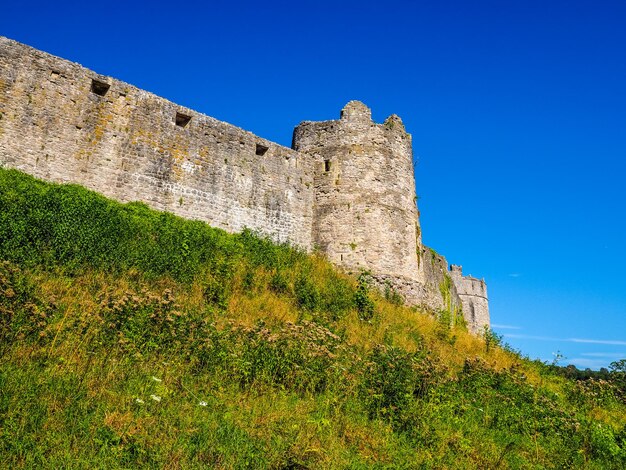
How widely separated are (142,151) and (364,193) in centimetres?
807

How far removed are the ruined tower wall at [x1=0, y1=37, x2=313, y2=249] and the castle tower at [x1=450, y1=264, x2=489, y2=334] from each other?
1100 inches

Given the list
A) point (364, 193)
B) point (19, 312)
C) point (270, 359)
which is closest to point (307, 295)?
point (270, 359)

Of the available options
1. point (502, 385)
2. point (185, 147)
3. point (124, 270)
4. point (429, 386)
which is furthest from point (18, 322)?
point (185, 147)

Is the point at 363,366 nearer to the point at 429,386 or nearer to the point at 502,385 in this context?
the point at 429,386

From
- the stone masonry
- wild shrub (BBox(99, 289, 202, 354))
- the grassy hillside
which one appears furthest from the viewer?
the stone masonry

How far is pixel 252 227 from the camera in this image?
17.0 m

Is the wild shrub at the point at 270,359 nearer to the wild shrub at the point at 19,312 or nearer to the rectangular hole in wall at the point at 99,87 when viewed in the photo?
the wild shrub at the point at 19,312

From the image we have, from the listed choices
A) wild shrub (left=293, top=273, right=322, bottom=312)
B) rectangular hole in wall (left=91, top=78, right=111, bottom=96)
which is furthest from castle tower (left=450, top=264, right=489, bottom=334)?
rectangular hole in wall (left=91, top=78, right=111, bottom=96)

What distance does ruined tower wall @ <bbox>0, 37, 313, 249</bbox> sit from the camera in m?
12.8

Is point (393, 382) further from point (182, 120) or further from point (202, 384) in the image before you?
point (182, 120)

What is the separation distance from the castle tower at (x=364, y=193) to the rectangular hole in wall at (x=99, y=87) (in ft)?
26.0

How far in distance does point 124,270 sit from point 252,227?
22.9 ft

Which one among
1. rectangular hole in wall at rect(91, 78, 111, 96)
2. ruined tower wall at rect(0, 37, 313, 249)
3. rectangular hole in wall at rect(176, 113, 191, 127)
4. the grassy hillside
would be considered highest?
rectangular hole in wall at rect(176, 113, 191, 127)

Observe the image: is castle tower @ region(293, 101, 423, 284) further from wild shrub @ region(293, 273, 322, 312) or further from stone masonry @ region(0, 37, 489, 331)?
wild shrub @ region(293, 273, 322, 312)
